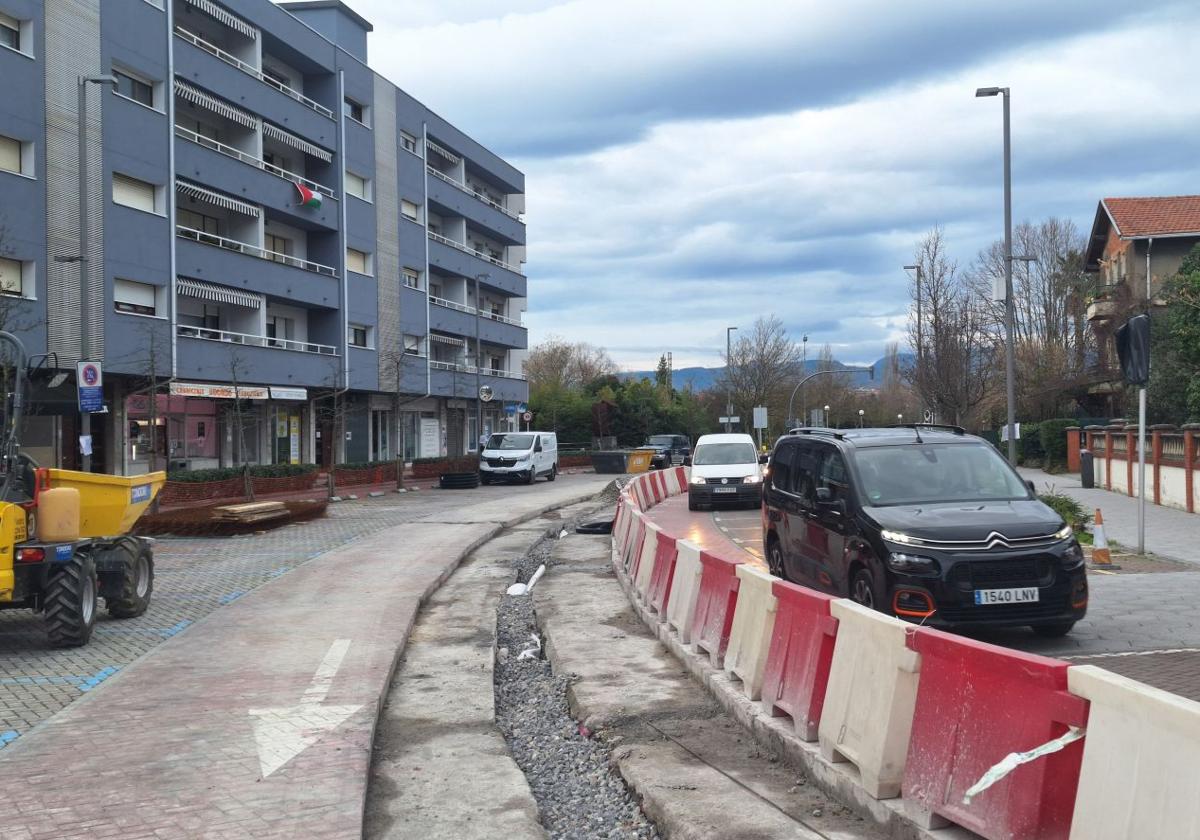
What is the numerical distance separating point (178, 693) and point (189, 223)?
93.5 feet

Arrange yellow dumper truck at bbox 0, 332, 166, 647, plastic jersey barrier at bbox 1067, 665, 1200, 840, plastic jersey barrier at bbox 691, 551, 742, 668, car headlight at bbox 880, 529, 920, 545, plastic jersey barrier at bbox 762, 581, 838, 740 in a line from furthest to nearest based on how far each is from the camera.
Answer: yellow dumper truck at bbox 0, 332, 166, 647 → car headlight at bbox 880, 529, 920, 545 → plastic jersey barrier at bbox 691, 551, 742, 668 → plastic jersey barrier at bbox 762, 581, 838, 740 → plastic jersey barrier at bbox 1067, 665, 1200, 840

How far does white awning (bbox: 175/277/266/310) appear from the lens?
1242 inches

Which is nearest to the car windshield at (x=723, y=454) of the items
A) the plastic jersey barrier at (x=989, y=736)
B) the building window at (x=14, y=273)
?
the building window at (x=14, y=273)

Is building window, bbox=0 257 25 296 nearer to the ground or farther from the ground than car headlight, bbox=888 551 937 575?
farther from the ground

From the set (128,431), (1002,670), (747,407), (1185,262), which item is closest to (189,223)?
(128,431)

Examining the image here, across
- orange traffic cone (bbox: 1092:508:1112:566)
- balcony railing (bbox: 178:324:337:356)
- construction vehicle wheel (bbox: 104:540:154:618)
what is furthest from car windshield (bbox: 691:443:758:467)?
balcony railing (bbox: 178:324:337:356)

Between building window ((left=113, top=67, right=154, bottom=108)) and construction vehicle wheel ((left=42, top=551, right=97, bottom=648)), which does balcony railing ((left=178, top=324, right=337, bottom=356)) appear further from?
construction vehicle wheel ((left=42, top=551, right=97, bottom=648))

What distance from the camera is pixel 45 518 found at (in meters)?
9.54

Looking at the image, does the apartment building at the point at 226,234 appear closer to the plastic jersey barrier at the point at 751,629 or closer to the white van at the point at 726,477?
the plastic jersey barrier at the point at 751,629

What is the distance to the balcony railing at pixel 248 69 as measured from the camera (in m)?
32.0

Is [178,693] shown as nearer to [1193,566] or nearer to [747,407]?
[1193,566]

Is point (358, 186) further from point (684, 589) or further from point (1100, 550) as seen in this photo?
point (684, 589)

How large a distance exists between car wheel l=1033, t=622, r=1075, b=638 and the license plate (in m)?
0.48

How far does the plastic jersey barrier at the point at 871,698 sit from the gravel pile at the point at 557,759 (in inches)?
41.6
